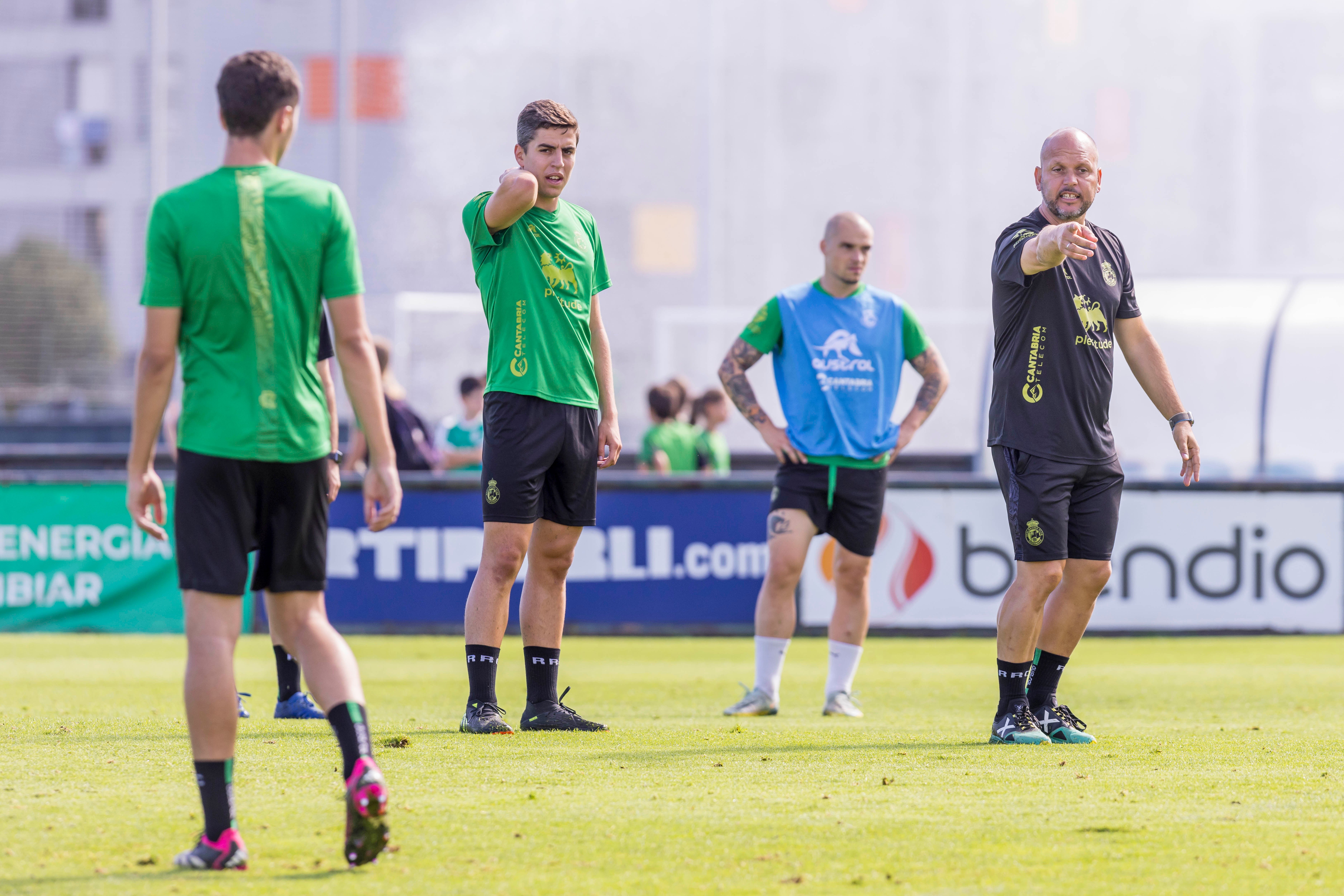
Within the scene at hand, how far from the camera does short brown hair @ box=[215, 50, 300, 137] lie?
3674mm

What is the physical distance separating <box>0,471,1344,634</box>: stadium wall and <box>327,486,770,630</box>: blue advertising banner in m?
0.01

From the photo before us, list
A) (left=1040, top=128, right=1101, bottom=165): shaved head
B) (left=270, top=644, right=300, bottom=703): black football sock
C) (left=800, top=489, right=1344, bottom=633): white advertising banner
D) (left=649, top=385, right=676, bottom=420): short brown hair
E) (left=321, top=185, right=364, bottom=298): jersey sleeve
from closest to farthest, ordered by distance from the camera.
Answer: (left=321, top=185, right=364, bottom=298): jersey sleeve → (left=1040, top=128, right=1101, bottom=165): shaved head → (left=270, top=644, right=300, bottom=703): black football sock → (left=800, top=489, right=1344, bottom=633): white advertising banner → (left=649, top=385, right=676, bottom=420): short brown hair

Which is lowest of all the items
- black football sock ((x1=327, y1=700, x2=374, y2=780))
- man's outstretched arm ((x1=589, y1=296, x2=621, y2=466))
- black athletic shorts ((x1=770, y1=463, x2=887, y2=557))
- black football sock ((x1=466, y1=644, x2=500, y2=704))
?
black football sock ((x1=466, y1=644, x2=500, y2=704))

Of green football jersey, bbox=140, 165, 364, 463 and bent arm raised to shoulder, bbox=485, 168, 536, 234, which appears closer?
green football jersey, bbox=140, 165, 364, 463

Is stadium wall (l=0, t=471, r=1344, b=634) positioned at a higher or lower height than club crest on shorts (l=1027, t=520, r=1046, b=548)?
lower

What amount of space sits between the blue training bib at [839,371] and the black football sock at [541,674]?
5.35 ft

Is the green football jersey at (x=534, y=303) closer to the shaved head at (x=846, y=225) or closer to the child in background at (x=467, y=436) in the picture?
the shaved head at (x=846, y=225)

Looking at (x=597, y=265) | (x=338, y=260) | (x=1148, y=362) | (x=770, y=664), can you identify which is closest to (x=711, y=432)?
(x=770, y=664)

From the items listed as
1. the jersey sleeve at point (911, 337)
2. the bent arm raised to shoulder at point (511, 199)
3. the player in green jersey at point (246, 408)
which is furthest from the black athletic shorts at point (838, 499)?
the player in green jersey at point (246, 408)

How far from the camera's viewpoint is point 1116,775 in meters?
4.88

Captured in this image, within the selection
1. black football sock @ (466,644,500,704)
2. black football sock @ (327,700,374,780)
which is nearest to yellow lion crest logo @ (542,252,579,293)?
black football sock @ (466,644,500,704)

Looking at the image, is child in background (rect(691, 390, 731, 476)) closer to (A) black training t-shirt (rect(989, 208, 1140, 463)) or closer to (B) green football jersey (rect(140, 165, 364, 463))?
(A) black training t-shirt (rect(989, 208, 1140, 463))

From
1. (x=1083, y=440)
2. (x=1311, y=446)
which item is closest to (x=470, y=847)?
(x=1083, y=440)

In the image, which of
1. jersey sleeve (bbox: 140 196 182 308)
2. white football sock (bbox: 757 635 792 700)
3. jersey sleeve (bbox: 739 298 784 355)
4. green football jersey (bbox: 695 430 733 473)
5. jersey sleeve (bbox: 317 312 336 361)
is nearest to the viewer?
jersey sleeve (bbox: 140 196 182 308)
